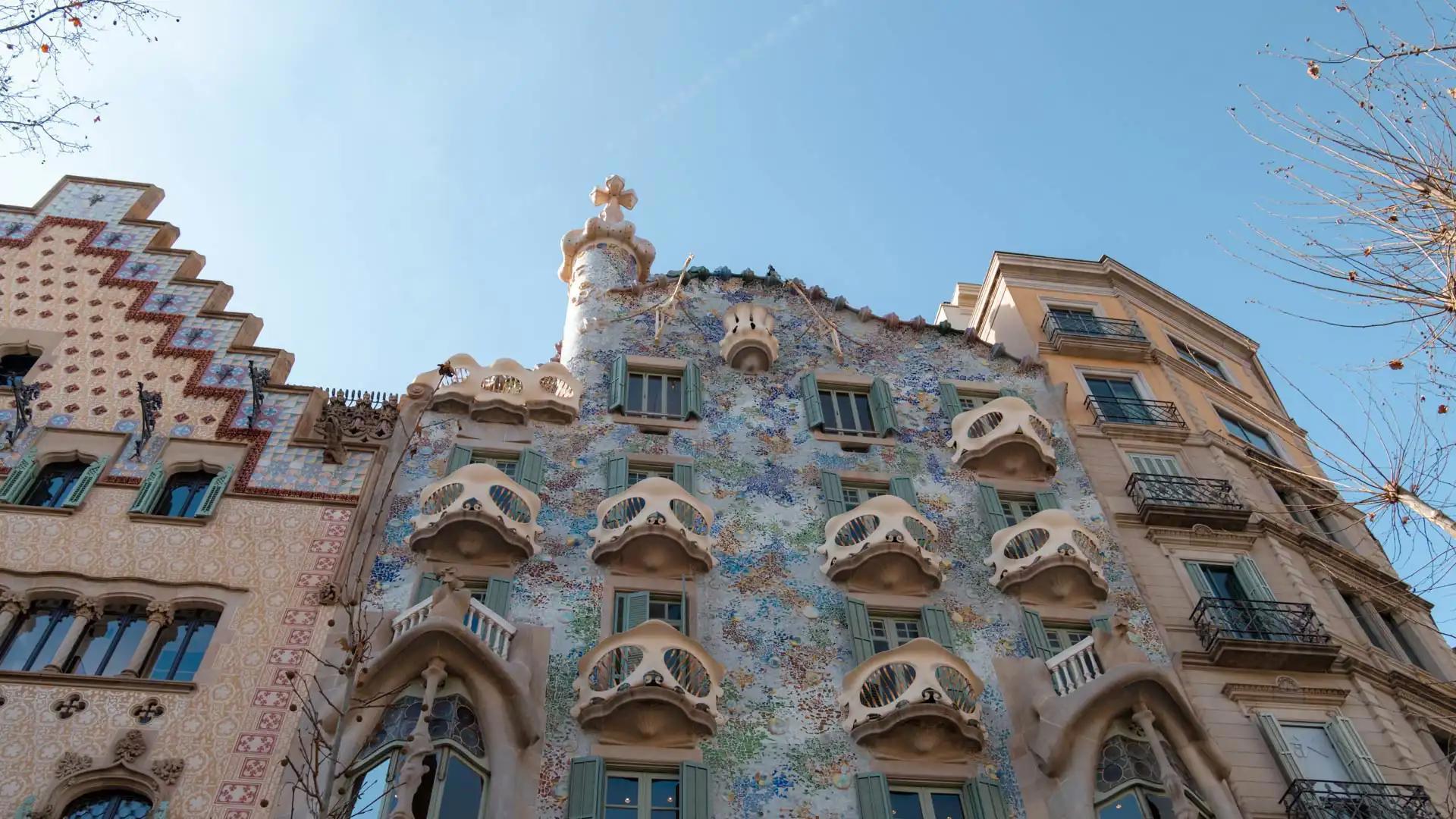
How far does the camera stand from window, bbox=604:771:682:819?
17.1 metres

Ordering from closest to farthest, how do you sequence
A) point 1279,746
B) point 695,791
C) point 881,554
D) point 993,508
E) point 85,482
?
1. point 695,791
2. point 1279,746
3. point 85,482
4. point 881,554
5. point 993,508

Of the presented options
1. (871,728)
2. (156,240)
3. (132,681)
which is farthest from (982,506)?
(156,240)

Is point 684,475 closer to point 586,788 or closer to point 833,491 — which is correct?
point 833,491

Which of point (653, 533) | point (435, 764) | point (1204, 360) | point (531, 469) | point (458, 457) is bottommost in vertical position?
point (435, 764)

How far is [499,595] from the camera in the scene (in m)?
19.7

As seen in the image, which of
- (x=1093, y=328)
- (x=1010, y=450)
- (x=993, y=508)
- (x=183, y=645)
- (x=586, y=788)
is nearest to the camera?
(x=586, y=788)

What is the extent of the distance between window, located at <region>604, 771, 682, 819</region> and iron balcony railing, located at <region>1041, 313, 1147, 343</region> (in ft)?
47.4

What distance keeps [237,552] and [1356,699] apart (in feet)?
56.2

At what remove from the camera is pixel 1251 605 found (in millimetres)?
21828

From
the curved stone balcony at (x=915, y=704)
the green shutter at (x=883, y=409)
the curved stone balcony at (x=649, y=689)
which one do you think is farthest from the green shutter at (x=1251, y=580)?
the curved stone balcony at (x=649, y=689)

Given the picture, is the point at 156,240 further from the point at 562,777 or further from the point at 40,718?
the point at 562,777

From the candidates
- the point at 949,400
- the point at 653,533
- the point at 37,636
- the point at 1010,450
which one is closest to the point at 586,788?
the point at 653,533

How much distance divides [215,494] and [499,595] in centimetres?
482

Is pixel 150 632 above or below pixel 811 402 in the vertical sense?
below
